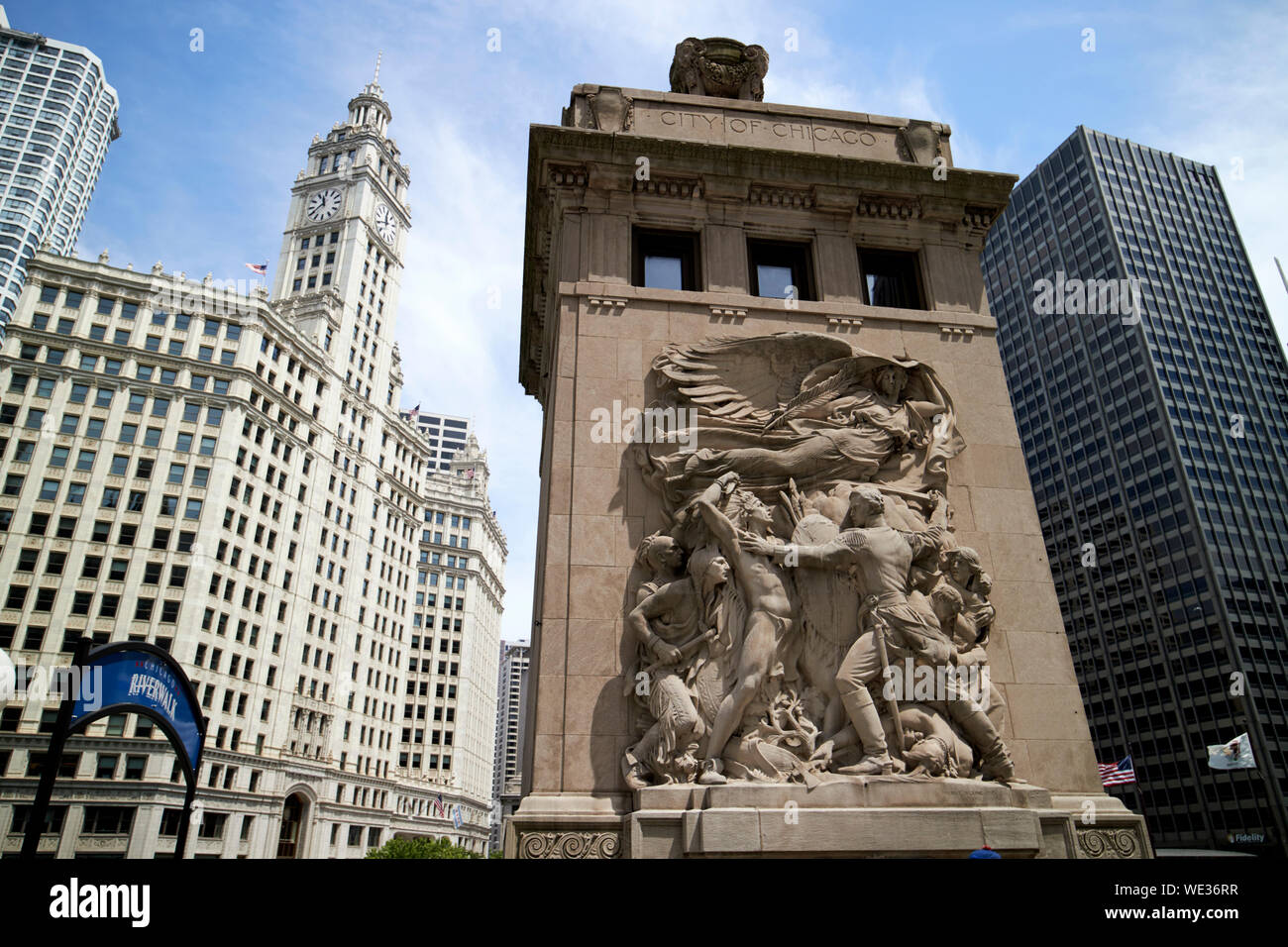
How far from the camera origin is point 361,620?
3976 inches

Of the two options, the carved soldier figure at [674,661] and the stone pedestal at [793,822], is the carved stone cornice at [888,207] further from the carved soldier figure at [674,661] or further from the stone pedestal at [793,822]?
the stone pedestal at [793,822]

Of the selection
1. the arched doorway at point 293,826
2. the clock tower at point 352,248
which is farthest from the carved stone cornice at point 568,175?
the clock tower at point 352,248

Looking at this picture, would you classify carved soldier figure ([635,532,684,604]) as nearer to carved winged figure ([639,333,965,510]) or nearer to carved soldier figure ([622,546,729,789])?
carved soldier figure ([622,546,729,789])

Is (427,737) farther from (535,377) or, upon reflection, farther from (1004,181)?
(1004,181)

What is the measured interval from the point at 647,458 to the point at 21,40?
203909mm

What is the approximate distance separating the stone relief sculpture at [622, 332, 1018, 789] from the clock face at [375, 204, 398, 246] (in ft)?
391

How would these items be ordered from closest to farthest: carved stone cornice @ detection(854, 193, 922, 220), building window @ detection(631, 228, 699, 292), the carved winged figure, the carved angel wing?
the carved winged figure < the carved angel wing < building window @ detection(631, 228, 699, 292) < carved stone cornice @ detection(854, 193, 922, 220)

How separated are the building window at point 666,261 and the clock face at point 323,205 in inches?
4497

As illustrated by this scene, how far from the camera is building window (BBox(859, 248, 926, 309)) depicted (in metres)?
18.6

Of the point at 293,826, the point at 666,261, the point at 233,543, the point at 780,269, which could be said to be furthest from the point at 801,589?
the point at 293,826

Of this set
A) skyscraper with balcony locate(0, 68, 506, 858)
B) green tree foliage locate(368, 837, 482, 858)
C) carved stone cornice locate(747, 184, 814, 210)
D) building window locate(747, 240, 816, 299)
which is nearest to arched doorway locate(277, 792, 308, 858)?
skyscraper with balcony locate(0, 68, 506, 858)

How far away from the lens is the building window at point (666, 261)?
57.9 feet

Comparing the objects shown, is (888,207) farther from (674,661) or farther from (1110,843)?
(1110,843)
